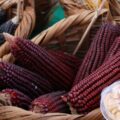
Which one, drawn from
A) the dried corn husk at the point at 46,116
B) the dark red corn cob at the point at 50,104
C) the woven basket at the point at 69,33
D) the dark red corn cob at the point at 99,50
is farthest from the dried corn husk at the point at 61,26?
the dried corn husk at the point at 46,116

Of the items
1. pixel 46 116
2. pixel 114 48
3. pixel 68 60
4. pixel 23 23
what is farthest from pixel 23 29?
pixel 46 116

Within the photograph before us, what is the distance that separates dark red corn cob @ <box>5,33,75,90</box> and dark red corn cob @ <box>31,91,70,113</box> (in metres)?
0.08

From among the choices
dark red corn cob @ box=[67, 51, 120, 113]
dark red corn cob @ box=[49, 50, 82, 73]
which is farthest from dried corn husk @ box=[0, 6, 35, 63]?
dark red corn cob @ box=[67, 51, 120, 113]

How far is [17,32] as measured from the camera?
1.11m

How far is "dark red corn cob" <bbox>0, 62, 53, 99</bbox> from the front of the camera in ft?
2.82

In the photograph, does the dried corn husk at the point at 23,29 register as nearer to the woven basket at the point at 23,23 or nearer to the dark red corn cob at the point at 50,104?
the woven basket at the point at 23,23

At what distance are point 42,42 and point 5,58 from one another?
0.12 meters

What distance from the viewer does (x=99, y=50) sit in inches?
37.3

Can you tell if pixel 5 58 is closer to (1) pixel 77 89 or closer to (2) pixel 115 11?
(1) pixel 77 89

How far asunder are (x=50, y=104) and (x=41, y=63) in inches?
6.1

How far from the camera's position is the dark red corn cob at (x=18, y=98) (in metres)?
0.80

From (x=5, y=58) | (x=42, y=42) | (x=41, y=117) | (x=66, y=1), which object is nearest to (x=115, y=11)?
(x=66, y=1)

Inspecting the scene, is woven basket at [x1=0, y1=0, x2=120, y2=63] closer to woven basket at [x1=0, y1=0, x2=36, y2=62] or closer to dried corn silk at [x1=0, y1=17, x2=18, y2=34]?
woven basket at [x1=0, y1=0, x2=36, y2=62]

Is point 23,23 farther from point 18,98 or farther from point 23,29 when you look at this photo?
point 18,98
